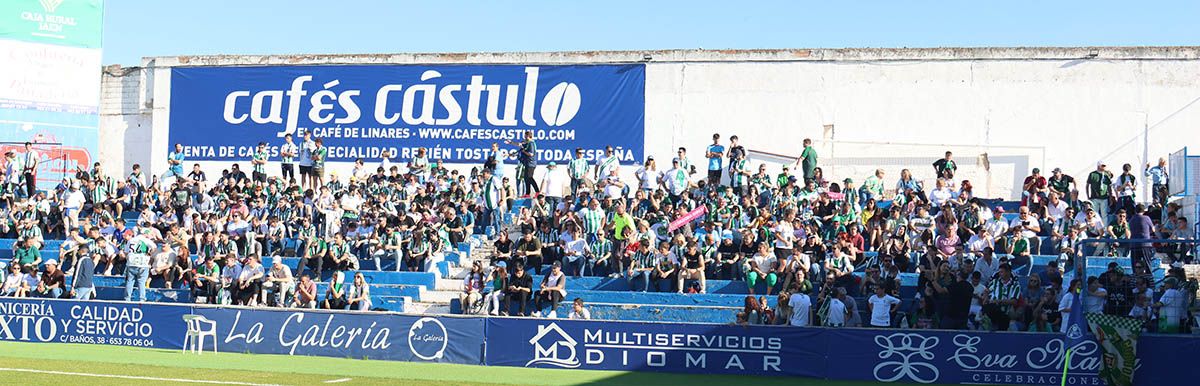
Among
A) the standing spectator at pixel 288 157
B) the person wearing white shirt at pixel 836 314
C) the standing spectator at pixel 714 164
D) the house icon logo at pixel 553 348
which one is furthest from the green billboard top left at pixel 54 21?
the person wearing white shirt at pixel 836 314

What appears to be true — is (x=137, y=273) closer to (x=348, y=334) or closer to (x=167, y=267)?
(x=167, y=267)

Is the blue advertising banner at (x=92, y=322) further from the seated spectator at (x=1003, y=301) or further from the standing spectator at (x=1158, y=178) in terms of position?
the standing spectator at (x=1158, y=178)

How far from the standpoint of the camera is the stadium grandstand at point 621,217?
20.6 m

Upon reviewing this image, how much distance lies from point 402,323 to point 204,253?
7.11m

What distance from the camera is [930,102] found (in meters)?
32.6

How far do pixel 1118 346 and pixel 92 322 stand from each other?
17330 millimetres

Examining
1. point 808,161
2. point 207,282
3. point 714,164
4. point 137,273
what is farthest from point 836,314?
point 137,273

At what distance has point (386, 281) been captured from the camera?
26984 millimetres

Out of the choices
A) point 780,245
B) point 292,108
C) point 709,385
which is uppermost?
point 292,108

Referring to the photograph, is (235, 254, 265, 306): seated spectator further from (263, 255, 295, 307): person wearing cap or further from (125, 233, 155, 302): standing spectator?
(125, 233, 155, 302): standing spectator

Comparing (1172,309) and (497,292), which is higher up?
(1172,309)

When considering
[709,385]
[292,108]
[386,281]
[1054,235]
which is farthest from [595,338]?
[292,108]

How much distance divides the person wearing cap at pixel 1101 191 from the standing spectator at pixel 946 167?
9.35 ft

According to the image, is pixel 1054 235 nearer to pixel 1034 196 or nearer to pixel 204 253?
pixel 1034 196
